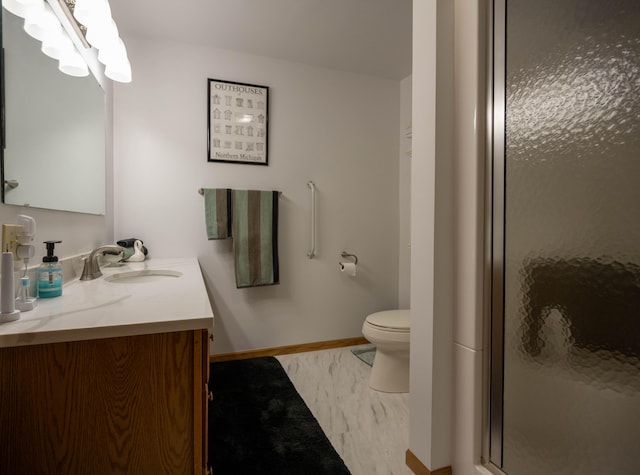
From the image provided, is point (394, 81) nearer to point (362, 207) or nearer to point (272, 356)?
point (362, 207)

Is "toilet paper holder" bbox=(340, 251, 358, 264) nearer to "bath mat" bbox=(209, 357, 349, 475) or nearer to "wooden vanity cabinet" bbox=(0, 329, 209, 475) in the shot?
"bath mat" bbox=(209, 357, 349, 475)

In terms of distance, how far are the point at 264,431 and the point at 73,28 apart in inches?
77.0

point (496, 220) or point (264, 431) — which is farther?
point (264, 431)

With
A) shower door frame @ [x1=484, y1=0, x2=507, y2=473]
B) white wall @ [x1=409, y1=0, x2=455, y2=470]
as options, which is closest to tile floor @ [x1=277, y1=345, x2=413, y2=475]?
white wall @ [x1=409, y1=0, x2=455, y2=470]

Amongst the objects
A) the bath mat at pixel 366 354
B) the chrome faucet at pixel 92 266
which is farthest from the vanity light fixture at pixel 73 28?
the bath mat at pixel 366 354

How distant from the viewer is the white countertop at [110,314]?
68 cm

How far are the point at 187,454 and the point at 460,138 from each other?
1116 mm

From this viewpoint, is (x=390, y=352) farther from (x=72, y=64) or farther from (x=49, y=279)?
(x=72, y=64)

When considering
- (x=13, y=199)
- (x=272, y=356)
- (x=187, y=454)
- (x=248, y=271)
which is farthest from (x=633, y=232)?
(x=272, y=356)

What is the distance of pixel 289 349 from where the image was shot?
240 cm

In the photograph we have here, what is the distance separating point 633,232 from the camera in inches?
22.1

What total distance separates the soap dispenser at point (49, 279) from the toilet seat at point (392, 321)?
4.86 feet

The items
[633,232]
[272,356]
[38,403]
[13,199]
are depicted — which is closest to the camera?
[633,232]

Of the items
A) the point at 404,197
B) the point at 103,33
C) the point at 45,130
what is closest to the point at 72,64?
the point at 103,33
